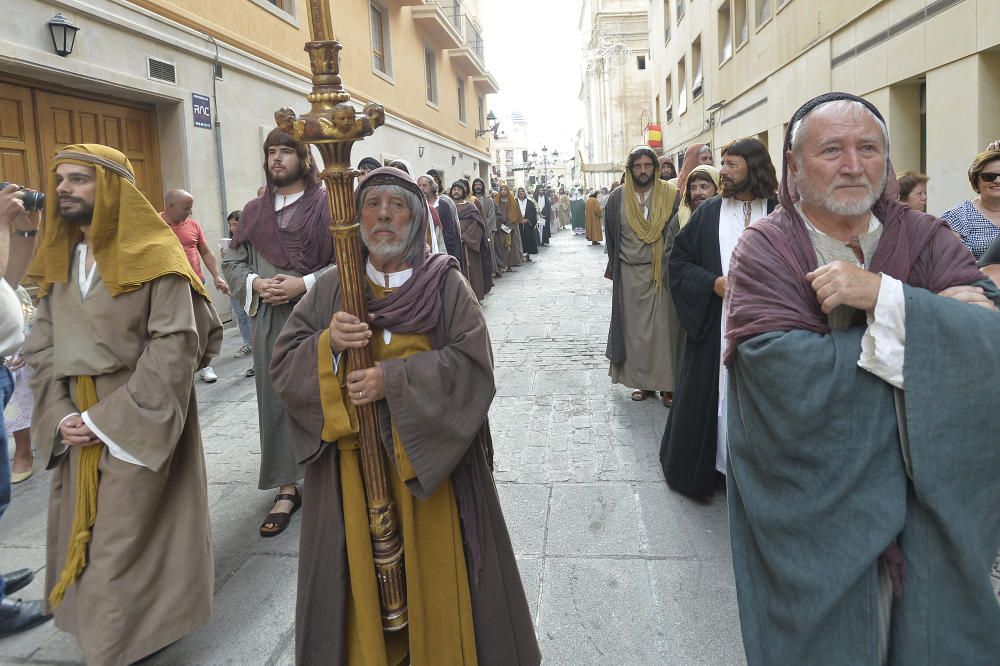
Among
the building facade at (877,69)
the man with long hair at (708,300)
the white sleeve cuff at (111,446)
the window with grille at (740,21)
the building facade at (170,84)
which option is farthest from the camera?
the window with grille at (740,21)

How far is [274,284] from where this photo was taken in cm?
393

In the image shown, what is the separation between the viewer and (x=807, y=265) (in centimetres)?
196

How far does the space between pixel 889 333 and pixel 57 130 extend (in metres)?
8.10

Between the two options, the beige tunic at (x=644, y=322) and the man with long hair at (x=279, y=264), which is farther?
the beige tunic at (x=644, y=322)

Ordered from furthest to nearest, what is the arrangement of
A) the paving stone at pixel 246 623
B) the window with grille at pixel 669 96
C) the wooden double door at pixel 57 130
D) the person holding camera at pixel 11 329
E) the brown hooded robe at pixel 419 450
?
the window with grille at pixel 669 96 < the wooden double door at pixel 57 130 < the person holding camera at pixel 11 329 < the paving stone at pixel 246 623 < the brown hooded robe at pixel 419 450

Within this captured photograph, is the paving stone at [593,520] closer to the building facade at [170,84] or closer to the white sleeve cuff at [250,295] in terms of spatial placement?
the white sleeve cuff at [250,295]

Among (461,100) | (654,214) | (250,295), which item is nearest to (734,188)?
(654,214)

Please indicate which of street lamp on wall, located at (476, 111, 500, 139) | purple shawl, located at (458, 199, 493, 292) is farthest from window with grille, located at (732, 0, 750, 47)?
street lamp on wall, located at (476, 111, 500, 139)

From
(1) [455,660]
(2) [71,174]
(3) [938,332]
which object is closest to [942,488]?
(3) [938,332]

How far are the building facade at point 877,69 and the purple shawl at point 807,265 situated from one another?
20.3 feet

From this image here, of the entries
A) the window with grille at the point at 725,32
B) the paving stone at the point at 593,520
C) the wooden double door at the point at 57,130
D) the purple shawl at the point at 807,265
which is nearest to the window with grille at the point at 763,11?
the window with grille at the point at 725,32

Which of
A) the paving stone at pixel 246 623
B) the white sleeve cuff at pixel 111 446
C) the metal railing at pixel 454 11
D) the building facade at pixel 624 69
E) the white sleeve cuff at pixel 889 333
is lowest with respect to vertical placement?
the paving stone at pixel 246 623

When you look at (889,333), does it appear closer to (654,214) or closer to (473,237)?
(654,214)

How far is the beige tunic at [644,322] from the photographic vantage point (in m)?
5.92
